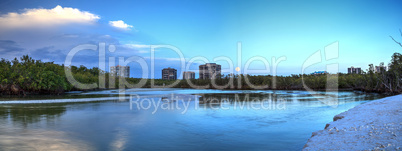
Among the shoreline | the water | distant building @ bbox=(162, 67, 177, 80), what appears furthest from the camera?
distant building @ bbox=(162, 67, 177, 80)

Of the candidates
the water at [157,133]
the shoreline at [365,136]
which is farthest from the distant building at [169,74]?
the shoreline at [365,136]

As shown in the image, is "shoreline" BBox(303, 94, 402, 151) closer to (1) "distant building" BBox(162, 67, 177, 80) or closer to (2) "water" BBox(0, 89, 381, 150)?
(2) "water" BBox(0, 89, 381, 150)

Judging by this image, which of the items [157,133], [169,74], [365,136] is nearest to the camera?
[365,136]

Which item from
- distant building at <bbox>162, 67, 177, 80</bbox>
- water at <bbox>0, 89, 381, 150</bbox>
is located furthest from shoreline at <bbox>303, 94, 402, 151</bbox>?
distant building at <bbox>162, 67, 177, 80</bbox>

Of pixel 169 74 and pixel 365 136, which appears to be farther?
pixel 169 74

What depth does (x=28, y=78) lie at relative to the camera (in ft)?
77.9

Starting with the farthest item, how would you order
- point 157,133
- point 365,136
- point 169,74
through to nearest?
1. point 169,74
2. point 157,133
3. point 365,136

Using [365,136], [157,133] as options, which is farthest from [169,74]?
[365,136]

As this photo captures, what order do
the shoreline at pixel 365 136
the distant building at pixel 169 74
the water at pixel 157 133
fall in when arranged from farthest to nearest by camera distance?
1. the distant building at pixel 169 74
2. the water at pixel 157 133
3. the shoreline at pixel 365 136

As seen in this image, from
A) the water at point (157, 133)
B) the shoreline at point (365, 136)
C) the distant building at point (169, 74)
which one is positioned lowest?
the water at point (157, 133)

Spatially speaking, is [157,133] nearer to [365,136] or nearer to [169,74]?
[365,136]

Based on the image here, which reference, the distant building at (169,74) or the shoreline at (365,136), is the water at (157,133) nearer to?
the shoreline at (365,136)

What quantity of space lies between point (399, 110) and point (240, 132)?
13.7 feet

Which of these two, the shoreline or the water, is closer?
the shoreline
